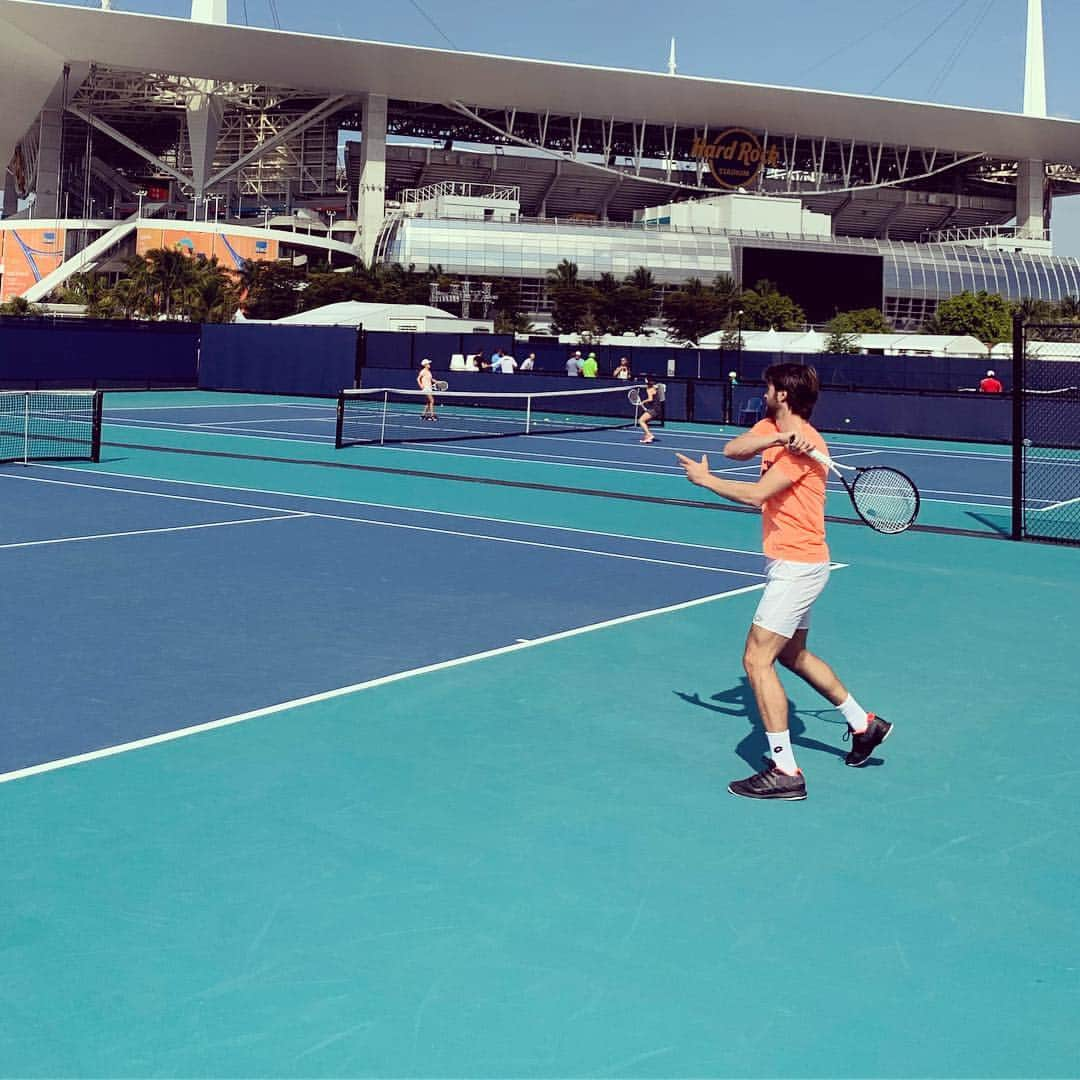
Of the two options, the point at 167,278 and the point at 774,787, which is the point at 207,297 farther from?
the point at 774,787

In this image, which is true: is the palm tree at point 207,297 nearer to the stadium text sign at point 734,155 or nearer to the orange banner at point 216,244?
the orange banner at point 216,244

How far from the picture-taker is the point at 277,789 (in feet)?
22.5

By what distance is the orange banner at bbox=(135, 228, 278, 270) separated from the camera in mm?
112750

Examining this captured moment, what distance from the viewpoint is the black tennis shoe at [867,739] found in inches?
288

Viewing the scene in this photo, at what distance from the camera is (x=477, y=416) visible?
40219 mm

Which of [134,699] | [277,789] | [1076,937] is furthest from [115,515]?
[1076,937]

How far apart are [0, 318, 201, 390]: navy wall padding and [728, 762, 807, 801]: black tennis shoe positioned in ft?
137

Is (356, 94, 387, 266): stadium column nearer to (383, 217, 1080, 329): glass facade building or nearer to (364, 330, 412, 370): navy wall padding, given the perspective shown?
(383, 217, 1080, 329): glass facade building

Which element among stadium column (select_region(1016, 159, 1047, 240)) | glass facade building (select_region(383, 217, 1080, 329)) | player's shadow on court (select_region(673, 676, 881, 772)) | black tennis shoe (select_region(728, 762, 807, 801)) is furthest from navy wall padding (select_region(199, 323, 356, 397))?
stadium column (select_region(1016, 159, 1047, 240))

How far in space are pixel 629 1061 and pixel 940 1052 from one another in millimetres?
927

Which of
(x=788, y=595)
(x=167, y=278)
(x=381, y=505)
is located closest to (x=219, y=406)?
Result: (x=381, y=505)

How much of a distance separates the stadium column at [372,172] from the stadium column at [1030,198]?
60.1m

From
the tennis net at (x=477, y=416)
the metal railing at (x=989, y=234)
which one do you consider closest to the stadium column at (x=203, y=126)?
the metal railing at (x=989, y=234)

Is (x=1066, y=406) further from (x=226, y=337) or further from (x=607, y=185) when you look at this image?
(x=607, y=185)
